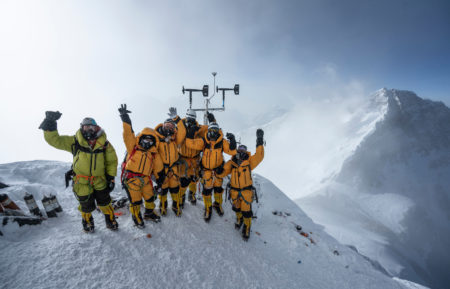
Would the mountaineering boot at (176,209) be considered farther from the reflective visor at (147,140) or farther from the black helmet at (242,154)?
the black helmet at (242,154)

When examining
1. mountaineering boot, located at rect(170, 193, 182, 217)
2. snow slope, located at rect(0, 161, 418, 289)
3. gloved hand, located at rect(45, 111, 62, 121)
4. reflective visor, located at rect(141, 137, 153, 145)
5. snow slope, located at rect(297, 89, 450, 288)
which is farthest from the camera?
snow slope, located at rect(297, 89, 450, 288)

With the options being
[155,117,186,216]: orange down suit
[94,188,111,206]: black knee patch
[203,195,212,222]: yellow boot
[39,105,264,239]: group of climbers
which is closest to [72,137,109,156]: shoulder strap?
[39,105,264,239]: group of climbers

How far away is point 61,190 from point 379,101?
10202 cm

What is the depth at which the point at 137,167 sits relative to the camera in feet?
13.7

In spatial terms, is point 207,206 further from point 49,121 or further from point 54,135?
point 49,121

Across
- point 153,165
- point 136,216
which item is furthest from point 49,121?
point 136,216

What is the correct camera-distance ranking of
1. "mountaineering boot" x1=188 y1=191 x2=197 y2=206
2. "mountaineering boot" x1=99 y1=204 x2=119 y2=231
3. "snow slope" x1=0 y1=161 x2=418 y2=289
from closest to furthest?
"snow slope" x1=0 y1=161 x2=418 y2=289 < "mountaineering boot" x1=99 y1=204 x2=119 y2=231 < "mountaineering boot" x1=188 y1=191 x2=197 y2=206

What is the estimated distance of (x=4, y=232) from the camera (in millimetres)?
3273

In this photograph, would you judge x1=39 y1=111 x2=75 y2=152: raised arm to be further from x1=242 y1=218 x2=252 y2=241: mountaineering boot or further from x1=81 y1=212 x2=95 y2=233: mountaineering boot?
x1=242 y1=218 x2=252 y2=241: mountaineering boot

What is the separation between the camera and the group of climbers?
142 inches

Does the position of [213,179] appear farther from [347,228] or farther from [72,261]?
[347,228]

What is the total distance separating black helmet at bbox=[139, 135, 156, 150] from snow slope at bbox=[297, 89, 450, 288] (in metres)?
38.6

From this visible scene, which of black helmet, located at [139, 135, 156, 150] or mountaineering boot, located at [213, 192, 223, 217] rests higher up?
black helmet, located at [139, 135, 156, 150]

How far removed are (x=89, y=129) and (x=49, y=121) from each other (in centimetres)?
64
